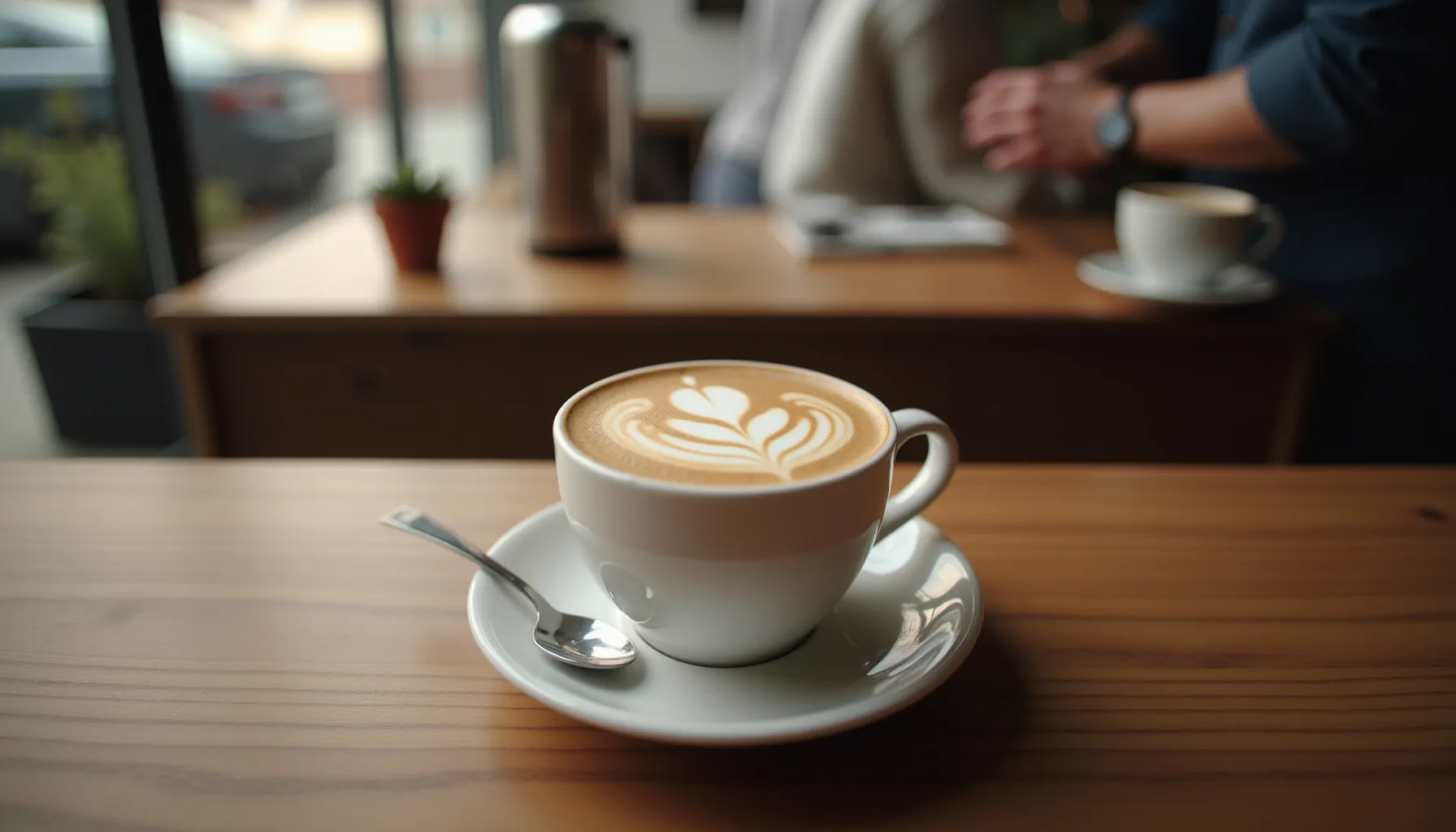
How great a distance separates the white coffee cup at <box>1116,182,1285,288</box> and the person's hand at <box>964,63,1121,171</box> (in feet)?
0.48

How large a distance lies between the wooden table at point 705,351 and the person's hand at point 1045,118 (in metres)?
0.20

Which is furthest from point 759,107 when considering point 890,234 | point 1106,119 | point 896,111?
point 1106,119

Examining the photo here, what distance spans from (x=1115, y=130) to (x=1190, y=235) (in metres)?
0.23

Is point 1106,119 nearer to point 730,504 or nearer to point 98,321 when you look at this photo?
point 730,504

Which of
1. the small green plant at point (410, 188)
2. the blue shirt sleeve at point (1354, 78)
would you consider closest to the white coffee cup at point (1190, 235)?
the blue shirt sleeve at point (1354, 78)

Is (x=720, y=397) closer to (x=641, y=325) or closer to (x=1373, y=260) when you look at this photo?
(x=641, y=325)

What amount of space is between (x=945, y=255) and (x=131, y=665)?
1.06 m

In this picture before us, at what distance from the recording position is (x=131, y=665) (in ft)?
1.46

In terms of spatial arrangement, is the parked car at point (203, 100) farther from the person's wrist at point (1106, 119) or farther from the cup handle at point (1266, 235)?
the cup handle at point (1266, 235)

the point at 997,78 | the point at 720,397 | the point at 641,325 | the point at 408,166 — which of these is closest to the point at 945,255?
the point at 997,78

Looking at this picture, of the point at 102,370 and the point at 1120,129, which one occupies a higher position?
the point at 1120,129

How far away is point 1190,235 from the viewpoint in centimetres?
104

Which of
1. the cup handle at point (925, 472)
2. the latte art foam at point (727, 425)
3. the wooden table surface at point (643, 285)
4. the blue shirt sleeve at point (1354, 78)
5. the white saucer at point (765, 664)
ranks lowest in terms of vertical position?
the wooden table surface at point (643, 285)

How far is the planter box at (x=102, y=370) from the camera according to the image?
194cm
